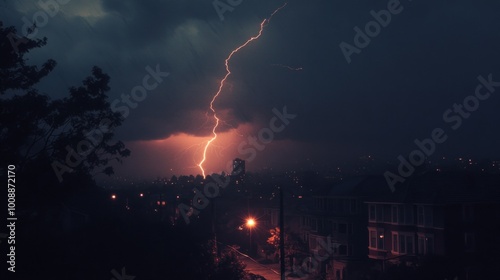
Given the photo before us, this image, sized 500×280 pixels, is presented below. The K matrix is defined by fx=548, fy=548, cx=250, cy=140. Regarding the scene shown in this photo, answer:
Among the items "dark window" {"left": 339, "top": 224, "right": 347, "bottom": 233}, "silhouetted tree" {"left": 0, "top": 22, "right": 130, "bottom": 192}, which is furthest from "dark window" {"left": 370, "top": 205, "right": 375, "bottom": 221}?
"silhouetted tree" {"left": 0, "top": 22, "right": 130, "bottom": 192}

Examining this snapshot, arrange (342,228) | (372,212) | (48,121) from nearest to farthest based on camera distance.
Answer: (48,121), (372,212), (342,228)

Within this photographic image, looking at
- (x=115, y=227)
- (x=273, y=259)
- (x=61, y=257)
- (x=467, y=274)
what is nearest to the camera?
(x=61, y=257)

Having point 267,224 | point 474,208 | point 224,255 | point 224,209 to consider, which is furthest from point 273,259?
point 224,255

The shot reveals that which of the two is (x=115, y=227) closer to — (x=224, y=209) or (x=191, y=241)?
(x=191, y=241)

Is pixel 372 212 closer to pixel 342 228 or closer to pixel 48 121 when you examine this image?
pixel 342 228

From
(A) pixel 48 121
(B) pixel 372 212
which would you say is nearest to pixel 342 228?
(B) pixel 372 212

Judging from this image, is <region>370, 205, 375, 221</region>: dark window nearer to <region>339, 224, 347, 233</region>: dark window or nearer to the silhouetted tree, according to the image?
<region>339, 224, 347, 233</region>: dark window

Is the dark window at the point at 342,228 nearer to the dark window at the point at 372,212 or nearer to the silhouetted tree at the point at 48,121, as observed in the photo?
the dark window at the point at 372,212

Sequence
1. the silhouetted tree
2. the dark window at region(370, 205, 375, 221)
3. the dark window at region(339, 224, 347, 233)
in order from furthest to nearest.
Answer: the dark window at region(339, 224, 347, 233)
the dark window at region(370, 205, 375, 221)
the silhouetted tree

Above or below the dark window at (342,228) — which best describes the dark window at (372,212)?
above

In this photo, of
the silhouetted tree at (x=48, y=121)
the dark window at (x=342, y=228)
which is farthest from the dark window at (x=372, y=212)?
the silhouetted tree at (x=48, y=121)

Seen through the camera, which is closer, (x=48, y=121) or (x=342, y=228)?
(x=48, y=121)
